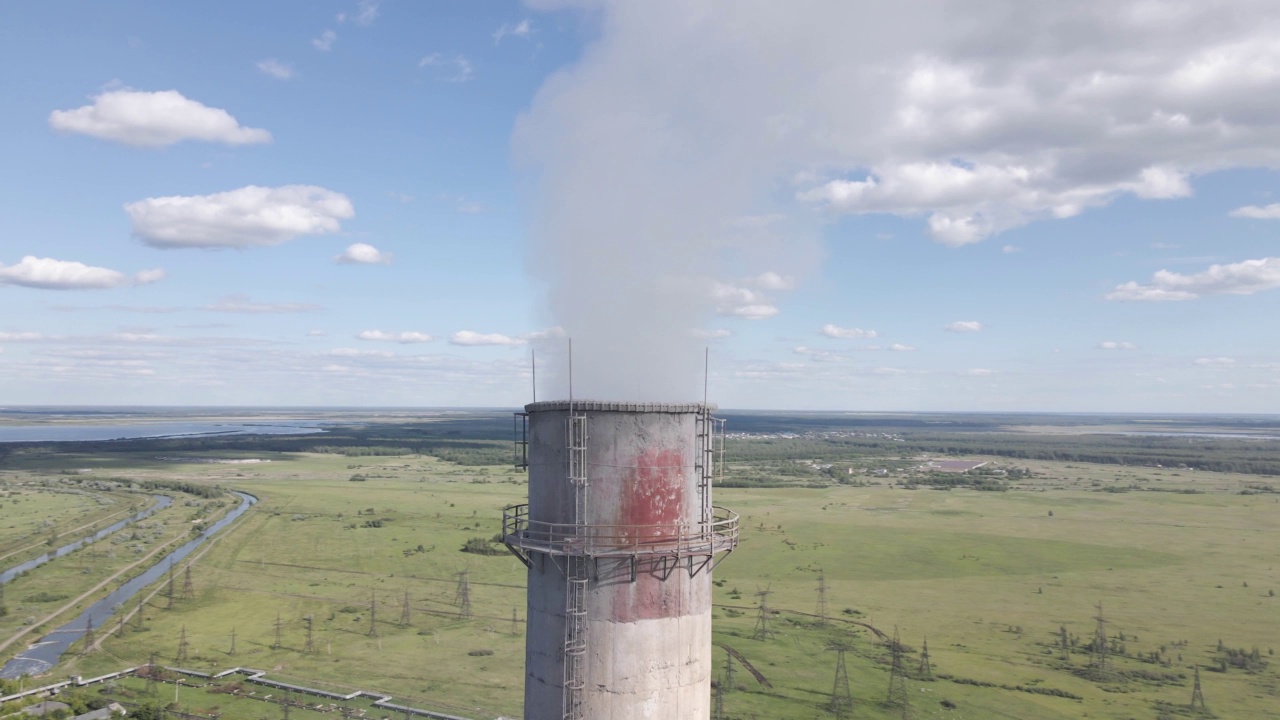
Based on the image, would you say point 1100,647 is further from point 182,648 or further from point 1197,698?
point 182,648

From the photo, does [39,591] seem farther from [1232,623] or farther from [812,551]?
[1232,623]

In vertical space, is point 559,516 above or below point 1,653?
above

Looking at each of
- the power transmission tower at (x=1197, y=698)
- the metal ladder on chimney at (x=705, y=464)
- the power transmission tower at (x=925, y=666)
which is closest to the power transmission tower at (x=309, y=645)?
the power transmission tower at (x=925, y=666)

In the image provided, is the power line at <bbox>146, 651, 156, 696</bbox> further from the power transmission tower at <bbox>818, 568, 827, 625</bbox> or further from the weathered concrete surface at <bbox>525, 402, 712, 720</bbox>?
the weathered concrete surface at <bbox>525, 402, 712, 720</bbox>

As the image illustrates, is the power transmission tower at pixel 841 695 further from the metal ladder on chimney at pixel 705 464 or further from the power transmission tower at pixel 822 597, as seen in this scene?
the metal ladder on chimney at pixel 705 464

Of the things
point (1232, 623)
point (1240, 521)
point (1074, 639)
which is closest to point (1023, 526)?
point (1240, 521)

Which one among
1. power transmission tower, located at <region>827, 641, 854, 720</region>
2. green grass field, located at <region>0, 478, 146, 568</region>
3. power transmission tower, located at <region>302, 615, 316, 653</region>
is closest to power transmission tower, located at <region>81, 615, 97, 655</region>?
power transmission tower, located at <region>302, 615, 316, 653</region>

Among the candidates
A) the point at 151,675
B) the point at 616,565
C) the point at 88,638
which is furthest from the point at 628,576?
the point at 88,638
